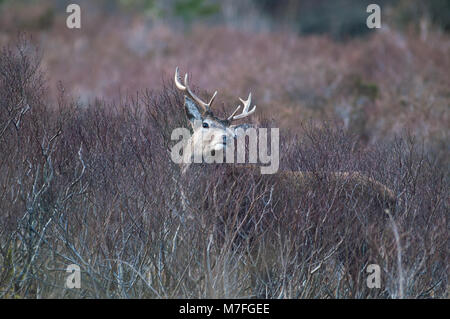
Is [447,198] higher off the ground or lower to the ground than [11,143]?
lower

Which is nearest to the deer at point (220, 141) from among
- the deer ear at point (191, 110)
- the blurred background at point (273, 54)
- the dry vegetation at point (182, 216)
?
the deer ear at point (191, 110)

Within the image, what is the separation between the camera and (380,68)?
73.4ft

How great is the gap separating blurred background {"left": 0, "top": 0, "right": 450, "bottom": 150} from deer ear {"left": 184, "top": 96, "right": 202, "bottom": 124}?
14.7ft

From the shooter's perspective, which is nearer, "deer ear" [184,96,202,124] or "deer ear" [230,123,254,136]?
"deer ear" [230,123,254,136]

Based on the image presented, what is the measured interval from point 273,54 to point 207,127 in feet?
51.8

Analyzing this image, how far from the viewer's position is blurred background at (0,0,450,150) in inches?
698

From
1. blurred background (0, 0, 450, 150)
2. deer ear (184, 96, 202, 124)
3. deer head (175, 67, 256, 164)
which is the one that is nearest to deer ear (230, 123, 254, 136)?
deer head (175, 67, 256, 164)

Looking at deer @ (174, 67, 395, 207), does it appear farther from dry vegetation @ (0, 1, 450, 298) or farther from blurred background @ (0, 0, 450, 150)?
blurred background @ (0, 0, 450, 150)

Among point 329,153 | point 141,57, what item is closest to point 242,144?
point 329,153

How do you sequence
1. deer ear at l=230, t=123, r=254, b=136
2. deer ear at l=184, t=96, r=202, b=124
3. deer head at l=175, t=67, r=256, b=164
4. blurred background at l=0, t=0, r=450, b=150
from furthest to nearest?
blurred background at l=0, t=0, r=450, b=150, deer ear at l=184, t=96, r=202, b=124, deer ear at l=230, t=123, r=254, b=136, deer head at l=175, t=67, r=256, b=164

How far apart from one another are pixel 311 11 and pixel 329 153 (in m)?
28.3

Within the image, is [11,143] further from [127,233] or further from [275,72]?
[275,72]

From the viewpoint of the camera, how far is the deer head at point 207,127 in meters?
8.66

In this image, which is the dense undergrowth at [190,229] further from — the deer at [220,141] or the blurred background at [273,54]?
the blurred background at [273,54]
